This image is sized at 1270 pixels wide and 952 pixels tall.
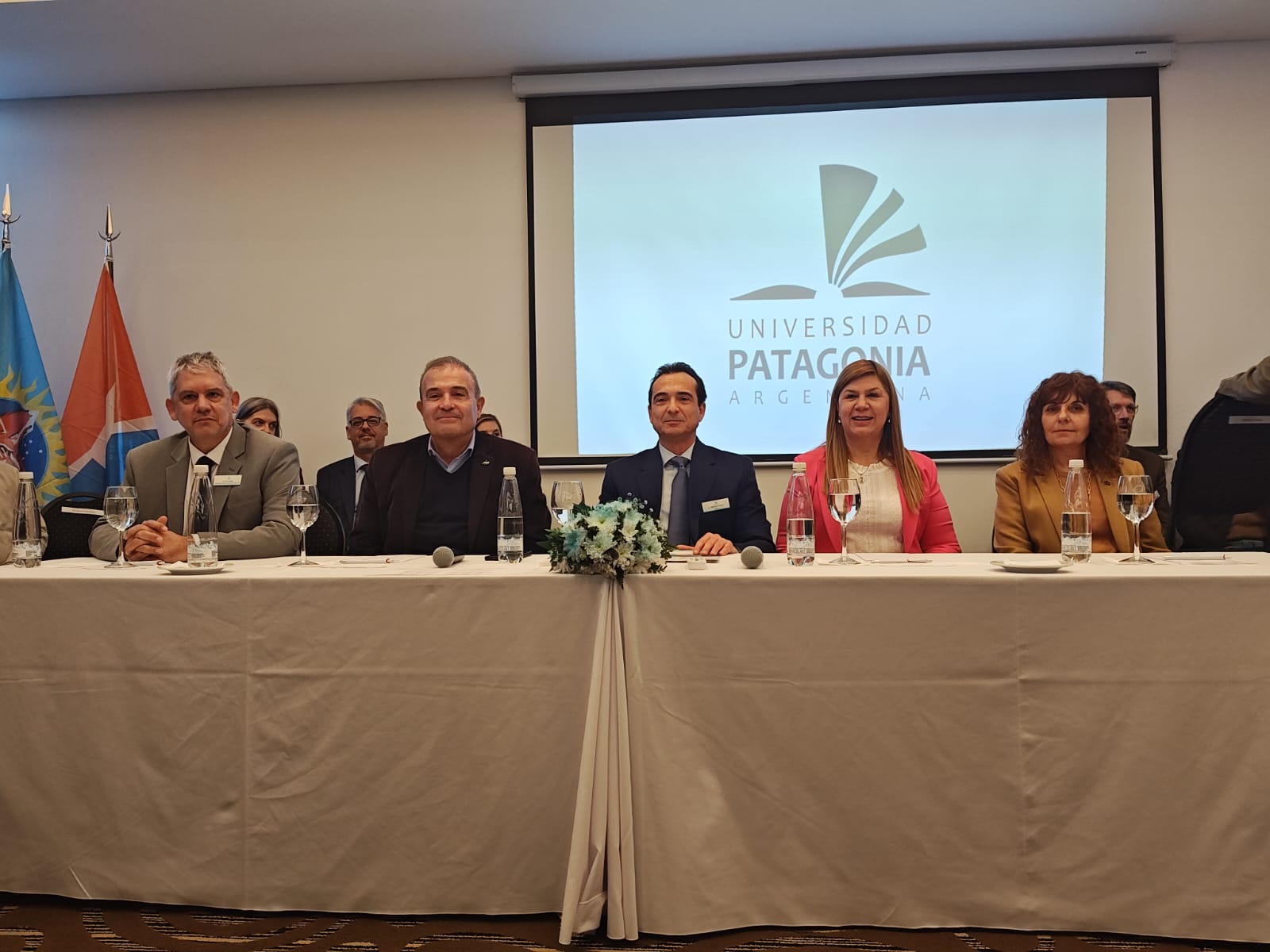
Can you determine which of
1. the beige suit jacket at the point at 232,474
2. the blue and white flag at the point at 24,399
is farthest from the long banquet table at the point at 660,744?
the blue and white flag at the point at 24,399

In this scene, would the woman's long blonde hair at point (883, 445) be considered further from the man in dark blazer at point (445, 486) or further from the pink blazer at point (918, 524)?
the man in dark blazer at point (445, 486)

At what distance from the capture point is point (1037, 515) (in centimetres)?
291

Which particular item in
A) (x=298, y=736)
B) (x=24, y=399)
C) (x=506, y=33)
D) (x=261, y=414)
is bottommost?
(x=298, y=736)

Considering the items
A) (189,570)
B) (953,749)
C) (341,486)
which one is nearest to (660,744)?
(953,749)

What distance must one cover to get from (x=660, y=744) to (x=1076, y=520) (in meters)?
1.08

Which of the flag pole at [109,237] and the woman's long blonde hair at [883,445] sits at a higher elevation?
the flag pole at [109,237]

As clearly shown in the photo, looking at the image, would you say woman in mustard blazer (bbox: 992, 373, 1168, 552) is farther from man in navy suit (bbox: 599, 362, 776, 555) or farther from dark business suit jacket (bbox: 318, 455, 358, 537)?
dark business suit jacket (bbox: 318, 455, 358, 537)

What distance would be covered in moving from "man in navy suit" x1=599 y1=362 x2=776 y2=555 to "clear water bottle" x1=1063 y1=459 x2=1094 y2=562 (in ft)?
3.83

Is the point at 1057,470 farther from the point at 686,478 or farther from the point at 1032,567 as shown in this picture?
the point at 686,478

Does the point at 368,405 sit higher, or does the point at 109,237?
the point at 109,237

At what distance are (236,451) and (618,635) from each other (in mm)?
1560

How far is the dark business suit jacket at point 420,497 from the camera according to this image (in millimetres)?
3107

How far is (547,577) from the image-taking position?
82.7 inches

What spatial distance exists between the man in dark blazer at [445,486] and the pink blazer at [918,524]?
2.81 feet
